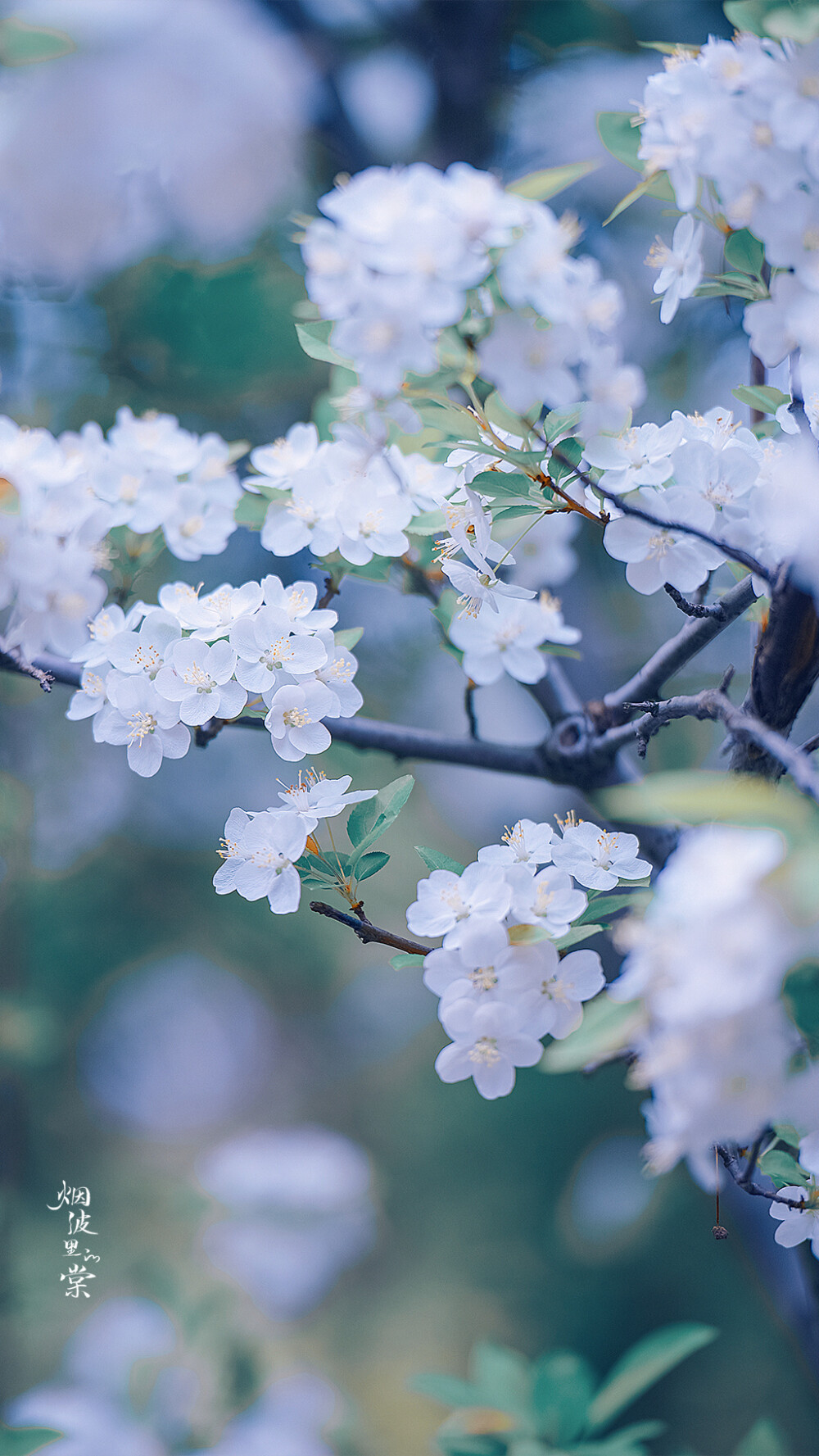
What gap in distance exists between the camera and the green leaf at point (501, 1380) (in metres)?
0.83

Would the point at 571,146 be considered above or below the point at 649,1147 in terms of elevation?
A: above

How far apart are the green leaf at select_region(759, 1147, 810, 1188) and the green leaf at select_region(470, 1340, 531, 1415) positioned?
0.48 meters

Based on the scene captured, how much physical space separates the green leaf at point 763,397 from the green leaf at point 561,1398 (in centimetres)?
86

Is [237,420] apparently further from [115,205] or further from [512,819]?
[512,819]

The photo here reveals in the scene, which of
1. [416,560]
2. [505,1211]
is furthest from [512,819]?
[416,560]

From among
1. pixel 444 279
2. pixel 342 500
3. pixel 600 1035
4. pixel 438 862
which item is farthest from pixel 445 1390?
pixel 444 279

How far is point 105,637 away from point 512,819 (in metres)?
1.20

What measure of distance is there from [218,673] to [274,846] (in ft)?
0.38

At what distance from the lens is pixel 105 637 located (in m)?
0.61

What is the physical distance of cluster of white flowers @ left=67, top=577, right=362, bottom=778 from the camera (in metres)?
0.56

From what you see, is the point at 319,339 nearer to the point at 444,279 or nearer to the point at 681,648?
the point at 444,279

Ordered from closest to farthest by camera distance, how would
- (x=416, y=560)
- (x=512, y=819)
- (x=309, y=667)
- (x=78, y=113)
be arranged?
(x=309, y=667) < (x=416, y=560) < (x=78, y=113) < (x=512, y=819)

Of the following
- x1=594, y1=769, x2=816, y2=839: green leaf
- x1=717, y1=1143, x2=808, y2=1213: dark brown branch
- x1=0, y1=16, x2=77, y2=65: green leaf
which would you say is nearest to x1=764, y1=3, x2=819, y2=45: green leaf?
x1=594, y1=769, x2=816, y2=839: green leaf

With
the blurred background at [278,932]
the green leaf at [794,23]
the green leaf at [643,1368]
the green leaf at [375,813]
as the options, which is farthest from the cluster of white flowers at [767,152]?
the green leaf at [643,1368]
